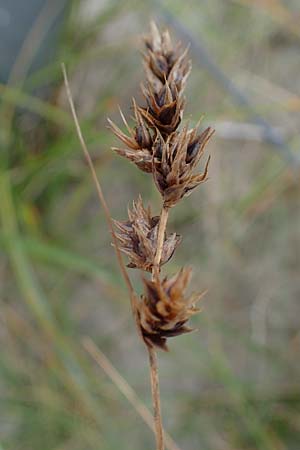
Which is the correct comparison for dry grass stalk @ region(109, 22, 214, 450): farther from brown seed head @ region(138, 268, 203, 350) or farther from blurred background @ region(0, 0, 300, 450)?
blurred background @ region(0, 0, 300, 450)

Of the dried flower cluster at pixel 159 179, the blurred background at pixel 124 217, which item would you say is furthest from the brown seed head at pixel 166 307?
the blurred background at pixel 124 217

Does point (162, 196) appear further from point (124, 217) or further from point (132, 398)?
point (124, 217)

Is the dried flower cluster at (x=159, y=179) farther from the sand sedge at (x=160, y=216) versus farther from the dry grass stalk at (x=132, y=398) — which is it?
the dry grass stalk at (x=132, y=398)

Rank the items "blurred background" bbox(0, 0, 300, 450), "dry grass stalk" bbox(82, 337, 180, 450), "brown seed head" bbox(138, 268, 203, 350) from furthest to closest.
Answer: "blurred background" bbox(0, 0, 300, 450)
"dry grass stalk" bbox(82, 337, 180, 450)
"brown seed head" bbox(138, 268, 203, 350)

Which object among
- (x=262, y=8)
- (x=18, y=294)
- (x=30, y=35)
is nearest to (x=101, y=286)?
(x=18, y=294)

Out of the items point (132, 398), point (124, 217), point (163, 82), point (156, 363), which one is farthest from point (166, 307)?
point (124, 217)

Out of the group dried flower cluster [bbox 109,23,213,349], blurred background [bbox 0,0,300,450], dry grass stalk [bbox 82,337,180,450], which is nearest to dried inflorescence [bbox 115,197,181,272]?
dried flower cluster [bbox 109,23,213,349]

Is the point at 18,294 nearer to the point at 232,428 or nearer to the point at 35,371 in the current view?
the point at 35,371
